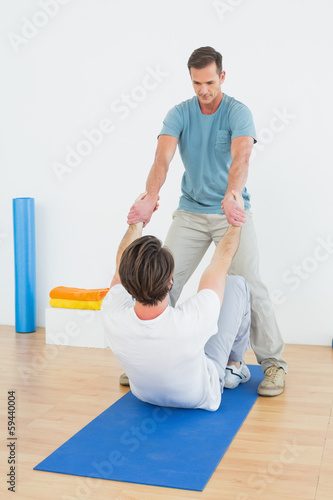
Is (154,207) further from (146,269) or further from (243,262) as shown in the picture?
(146,269)

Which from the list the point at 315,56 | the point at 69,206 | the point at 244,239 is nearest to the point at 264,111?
the point at 315,56

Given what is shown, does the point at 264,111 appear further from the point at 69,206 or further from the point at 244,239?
the point at 69,206

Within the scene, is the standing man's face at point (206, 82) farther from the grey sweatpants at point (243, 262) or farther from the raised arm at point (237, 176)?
the grey sweatpants at point (243, 262)

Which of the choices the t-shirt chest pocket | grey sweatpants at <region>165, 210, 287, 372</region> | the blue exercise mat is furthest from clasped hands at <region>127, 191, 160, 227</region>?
the blue exercise mat

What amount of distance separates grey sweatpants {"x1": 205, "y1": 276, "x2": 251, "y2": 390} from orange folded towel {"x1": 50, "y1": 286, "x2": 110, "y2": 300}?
1253 mm

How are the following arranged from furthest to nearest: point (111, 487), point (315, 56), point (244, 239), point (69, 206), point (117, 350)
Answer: point (69, 206)
point (315, 56)
point (244, 239)
point (117, 350)
point (111, 487)

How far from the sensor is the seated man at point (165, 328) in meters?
2.20

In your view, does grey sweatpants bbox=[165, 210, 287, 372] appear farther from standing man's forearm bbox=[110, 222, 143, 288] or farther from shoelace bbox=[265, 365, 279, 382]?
standing man's forearm bbox=[110, 222, 143, 288]

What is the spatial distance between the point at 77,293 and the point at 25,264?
436 mm

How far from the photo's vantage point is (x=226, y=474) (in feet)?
7.05

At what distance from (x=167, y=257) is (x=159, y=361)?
0.39 meters

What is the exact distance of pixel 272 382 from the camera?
9.78 feet

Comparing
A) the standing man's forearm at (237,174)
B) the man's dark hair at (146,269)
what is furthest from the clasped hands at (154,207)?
the man's dark hair at (146,269)

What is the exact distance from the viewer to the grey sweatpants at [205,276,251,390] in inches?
105
